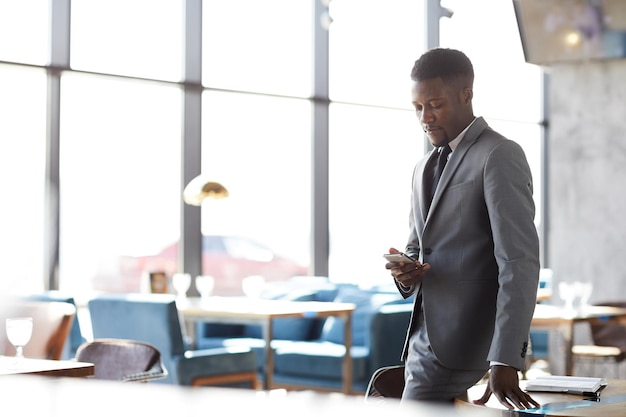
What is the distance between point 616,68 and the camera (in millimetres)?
6820

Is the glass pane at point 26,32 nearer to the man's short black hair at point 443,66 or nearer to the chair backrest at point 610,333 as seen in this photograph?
the chair backrest at point 610,333

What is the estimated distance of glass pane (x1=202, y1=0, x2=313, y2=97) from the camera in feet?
24.8

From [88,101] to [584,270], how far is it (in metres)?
3.70

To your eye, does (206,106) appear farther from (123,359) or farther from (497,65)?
(123,359)

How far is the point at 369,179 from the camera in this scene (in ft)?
39.0

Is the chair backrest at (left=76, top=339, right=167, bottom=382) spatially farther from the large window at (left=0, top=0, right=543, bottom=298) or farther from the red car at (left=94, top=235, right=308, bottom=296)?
the red car at (left=94, top=235, right=308, bottom=296)

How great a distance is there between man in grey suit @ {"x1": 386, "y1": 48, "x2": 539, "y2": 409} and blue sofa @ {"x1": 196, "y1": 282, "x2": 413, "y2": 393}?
3.49 meters

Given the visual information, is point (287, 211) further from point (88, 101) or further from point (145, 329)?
point (145, 329)

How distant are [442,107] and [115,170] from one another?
7756 mm

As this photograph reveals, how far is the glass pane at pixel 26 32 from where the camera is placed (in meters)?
6.19

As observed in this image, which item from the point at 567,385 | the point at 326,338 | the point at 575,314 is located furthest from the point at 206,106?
the point at 567,385

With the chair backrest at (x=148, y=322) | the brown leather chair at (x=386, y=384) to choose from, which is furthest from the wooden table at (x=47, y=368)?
the chair backrest at (x=148, y=322)

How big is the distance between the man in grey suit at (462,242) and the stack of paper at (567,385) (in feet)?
Answer: 0.45

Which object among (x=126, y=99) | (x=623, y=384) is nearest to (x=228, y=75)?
(x=126, y=99)
